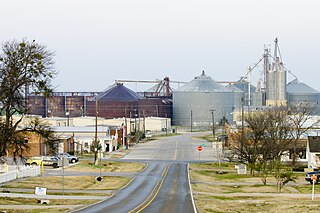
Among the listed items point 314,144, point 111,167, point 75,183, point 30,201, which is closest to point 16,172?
point 75,183

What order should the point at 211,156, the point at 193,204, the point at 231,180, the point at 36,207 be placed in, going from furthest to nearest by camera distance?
the point at 211,156 < the point at 231,180 < the point at 193,204 < the point at 36,207

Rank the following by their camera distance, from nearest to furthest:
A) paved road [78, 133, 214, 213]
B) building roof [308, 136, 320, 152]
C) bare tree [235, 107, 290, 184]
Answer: paved road [78, 133, 214, 213], bare tree [235, 107, 290, 184], building roof [308, 136, 320, 152]

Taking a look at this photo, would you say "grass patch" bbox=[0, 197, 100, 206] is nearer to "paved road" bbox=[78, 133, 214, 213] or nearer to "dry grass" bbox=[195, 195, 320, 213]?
"paved road" bbox=[78, 133, 214, 213]

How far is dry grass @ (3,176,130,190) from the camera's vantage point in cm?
4588

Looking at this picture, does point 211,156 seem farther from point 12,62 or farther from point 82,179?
point 12,62

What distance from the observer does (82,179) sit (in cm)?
5422

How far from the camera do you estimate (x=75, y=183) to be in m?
50.9

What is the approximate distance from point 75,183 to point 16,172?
4.66m

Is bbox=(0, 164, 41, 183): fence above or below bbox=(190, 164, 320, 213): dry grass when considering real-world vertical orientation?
above

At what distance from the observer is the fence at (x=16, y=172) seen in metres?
47.2

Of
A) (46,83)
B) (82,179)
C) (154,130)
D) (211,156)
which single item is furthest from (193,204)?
(154,130)

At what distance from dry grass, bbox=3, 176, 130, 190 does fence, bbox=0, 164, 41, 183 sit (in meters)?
1.19

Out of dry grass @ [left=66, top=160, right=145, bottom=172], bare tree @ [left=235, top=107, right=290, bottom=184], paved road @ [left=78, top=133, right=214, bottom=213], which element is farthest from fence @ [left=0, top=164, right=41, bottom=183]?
bare tree @ [left=235, top=107, right=290, bottom=184]

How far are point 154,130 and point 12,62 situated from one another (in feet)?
507
